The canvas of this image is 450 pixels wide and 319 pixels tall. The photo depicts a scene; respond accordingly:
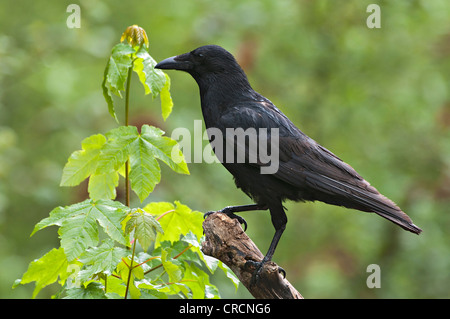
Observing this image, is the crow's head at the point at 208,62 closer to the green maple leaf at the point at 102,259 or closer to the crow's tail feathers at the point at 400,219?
the crow's tail feathers at the point at 400,219

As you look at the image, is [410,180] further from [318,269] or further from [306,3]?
[306,3]

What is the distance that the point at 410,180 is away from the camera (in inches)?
279

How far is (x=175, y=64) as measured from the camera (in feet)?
11.9

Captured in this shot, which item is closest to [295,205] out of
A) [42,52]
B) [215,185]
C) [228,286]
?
[215,185]

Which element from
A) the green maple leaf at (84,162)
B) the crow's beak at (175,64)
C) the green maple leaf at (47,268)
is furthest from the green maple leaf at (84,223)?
the crow's beak at (175,64)

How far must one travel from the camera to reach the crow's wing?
3.38 m

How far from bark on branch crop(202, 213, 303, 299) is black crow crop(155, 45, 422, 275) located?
0.41 feet

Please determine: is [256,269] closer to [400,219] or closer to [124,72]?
[400,219]

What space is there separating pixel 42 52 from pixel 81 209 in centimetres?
372

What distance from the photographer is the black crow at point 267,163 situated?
11.2ft

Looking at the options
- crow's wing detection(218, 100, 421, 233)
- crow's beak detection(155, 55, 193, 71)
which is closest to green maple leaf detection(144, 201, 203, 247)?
crow's wing detection(218, 100, 421, 233)

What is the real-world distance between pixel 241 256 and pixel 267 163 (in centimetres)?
59

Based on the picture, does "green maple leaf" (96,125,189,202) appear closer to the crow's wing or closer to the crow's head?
the crow's wing

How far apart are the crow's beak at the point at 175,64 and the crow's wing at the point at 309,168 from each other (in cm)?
43
